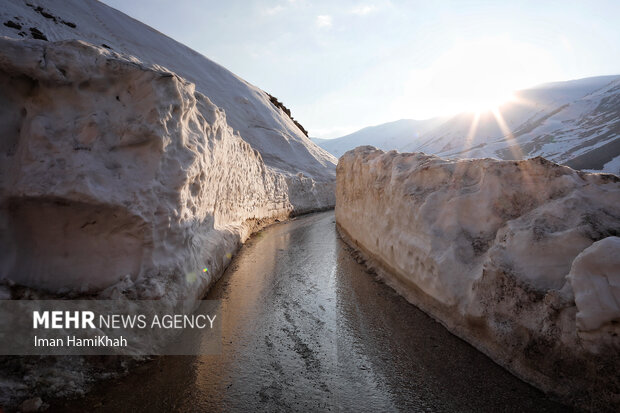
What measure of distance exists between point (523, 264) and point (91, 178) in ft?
14.4

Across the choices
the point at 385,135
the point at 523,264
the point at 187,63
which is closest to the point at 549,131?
the point at 187,63

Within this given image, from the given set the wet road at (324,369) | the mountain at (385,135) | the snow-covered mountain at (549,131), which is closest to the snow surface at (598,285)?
the wet road at (324,369)

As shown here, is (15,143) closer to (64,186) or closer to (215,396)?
(64,186)

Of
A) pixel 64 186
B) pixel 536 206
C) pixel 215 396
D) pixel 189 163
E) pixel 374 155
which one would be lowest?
pixel 215 396

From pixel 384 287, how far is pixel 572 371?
3.00 m

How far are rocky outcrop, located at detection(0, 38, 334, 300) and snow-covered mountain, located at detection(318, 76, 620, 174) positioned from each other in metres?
25.9

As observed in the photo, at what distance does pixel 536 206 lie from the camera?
3.44 m

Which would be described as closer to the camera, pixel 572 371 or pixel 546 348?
pixel 572 371

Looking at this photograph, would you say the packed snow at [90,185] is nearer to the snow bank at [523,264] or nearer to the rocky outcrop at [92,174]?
the rocky outcrop at [92,174]

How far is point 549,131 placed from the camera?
37906 millimetres

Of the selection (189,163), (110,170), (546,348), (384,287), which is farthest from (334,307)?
(110,170)

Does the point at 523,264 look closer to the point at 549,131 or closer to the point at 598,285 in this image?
the point at 598,285

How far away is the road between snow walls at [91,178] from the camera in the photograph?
3229 mm

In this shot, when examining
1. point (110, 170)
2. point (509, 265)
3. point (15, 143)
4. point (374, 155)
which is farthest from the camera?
point (374, 155)
